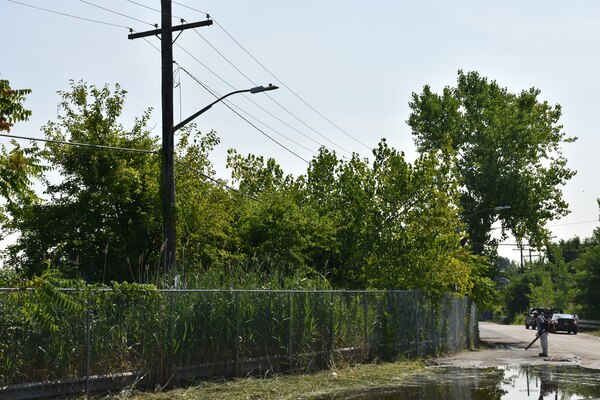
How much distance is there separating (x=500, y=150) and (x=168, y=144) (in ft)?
121

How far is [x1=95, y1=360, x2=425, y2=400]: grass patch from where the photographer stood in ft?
50.2

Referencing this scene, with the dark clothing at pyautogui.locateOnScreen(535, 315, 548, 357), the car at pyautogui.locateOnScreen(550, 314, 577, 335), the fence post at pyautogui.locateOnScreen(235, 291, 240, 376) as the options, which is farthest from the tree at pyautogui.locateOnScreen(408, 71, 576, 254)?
the fence post at pyautogui.locateOnScreen(235, 291, 240, 376)

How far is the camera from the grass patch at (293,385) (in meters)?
15.3

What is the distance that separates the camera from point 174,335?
16219 millimetres

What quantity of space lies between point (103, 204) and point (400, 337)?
34.7ft

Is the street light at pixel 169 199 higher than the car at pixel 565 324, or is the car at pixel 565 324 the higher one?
the street light at pixel 169 199

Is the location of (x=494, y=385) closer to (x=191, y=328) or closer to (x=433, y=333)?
(x=191, y=328)

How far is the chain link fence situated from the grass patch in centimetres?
43

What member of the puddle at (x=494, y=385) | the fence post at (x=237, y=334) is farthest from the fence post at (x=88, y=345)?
the puddle at (x=494, y=385)

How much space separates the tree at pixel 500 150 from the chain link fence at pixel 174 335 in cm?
2966

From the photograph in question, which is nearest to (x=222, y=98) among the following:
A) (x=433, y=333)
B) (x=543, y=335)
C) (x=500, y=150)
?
(x=433, y=333)

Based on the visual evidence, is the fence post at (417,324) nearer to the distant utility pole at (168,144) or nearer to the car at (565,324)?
the distant utility pole at (168,144)

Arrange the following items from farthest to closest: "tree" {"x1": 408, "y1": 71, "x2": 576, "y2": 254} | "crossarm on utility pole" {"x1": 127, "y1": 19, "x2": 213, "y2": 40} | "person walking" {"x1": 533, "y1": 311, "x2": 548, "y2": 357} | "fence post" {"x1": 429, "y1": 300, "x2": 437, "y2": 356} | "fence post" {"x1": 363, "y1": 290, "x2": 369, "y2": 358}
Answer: "tree" {"x1": 408, "y1": 71, "x2": 576, "y2": 254} < "person walking" {"x1": 533, "y1": 311, "x2": 548, "y2": 357} < "fence post" {"x1": 429, "y1": 300, "x2": 437, "y2": 356} < "fence post" {"x1": 363, "y1": 290, "x2": 369, "y2": 358} < "crossarm on utility pole" {"x1": 127, "y1": 19, "x2": 213, "y2": 40}

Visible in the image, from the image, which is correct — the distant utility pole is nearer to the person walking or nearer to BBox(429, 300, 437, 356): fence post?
BBox(429, 300, 437, 356): fence post
